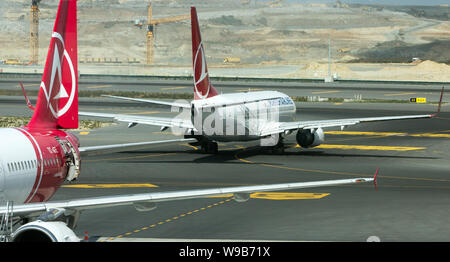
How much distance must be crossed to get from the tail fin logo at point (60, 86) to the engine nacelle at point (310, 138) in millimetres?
30801

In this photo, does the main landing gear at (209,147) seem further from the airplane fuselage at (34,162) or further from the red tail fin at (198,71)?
the airplane fuselage at (34,162)

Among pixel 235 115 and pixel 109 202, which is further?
pixel 235 115

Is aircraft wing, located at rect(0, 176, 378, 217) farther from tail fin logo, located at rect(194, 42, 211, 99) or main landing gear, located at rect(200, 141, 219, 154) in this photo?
main landing gear, located at rect(200, 141, 219, 154)

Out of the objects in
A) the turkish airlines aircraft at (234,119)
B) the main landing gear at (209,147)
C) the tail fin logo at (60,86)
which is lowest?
the main landing gear at (209,147)

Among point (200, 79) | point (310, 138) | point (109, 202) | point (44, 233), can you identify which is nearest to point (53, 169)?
point (109, 202)

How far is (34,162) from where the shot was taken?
2402 centimetres

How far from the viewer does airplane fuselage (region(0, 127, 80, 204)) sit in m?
22.6

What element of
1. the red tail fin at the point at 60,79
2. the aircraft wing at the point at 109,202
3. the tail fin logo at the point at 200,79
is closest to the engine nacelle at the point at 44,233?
the aircraft wing at the point at 109,202

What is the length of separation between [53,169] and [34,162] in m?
1.25

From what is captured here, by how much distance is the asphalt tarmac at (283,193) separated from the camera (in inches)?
1155

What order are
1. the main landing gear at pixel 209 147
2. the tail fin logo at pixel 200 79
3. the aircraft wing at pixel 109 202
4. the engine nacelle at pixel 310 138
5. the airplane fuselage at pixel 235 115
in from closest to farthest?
the aircraft wing at pixel 109 202 < the airplane fuselage at pixel 235 115 < the tail fin logo at pixel 200 79 < the main landing gear at pixel 209 147 < the engine nacelle at pixel 310 138

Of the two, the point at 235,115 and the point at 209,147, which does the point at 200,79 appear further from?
the point at 209,147
